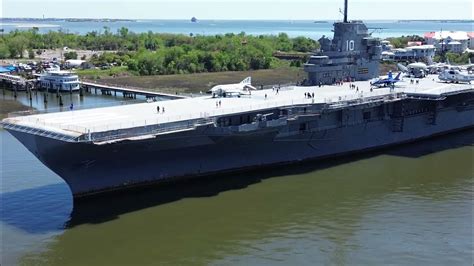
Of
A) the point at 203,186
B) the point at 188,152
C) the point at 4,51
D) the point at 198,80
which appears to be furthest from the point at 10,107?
the point at 4,51

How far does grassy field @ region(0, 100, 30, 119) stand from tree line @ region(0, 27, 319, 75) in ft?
68.8

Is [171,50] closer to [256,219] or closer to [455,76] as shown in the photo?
[455,76]

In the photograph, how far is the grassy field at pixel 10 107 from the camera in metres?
40.2

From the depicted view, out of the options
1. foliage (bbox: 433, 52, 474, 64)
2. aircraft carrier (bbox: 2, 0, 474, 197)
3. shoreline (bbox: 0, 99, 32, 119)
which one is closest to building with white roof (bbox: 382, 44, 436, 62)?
foliage (bbox: 433, 52, 474, 64)

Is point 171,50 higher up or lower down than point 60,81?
higher up

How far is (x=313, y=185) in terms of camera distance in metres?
23.2

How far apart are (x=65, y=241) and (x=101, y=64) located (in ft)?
191

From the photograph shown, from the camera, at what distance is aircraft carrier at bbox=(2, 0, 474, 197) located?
64.2 feet

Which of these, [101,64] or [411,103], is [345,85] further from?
[101,64]

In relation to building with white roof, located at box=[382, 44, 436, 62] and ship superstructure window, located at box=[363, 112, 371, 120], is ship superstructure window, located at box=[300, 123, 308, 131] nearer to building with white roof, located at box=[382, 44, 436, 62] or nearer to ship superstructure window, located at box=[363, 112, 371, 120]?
ship superstructure window, located at box=[363, 112, 371, 120]

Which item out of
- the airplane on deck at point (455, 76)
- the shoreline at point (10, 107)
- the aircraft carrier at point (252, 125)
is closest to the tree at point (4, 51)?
the shoreline at point (10, 107)

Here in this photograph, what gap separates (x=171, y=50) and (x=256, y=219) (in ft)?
168

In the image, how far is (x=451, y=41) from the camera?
307 feet

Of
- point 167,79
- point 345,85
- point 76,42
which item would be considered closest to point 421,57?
point 167,79
